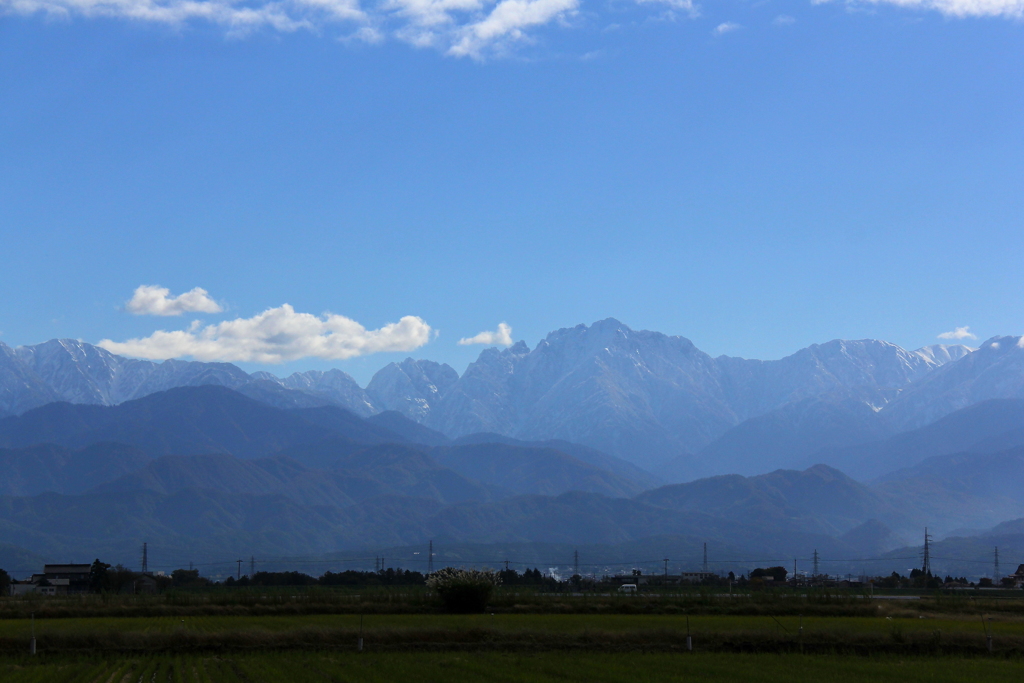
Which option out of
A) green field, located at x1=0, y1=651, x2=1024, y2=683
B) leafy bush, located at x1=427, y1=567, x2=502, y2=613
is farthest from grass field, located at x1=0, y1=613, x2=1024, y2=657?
leafy bush, located at x1=427, y1=567, x2=502, y2=613

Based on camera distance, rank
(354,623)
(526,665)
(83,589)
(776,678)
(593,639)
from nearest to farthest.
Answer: (776,678)
(526,665)
(593,639)
(354,623)
(83,589)

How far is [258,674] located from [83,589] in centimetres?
10764

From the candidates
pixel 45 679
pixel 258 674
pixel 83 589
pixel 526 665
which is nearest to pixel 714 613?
pixel 526 665

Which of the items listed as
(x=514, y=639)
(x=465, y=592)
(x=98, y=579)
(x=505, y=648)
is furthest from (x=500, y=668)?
(x=98, y=579)

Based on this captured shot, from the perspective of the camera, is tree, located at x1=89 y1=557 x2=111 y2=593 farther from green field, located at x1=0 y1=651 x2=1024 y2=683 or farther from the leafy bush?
green field, located at x1=0 y1=651 x2=1024 y2=683

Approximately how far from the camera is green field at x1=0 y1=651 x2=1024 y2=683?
3472cm

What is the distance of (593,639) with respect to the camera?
45.9 meters

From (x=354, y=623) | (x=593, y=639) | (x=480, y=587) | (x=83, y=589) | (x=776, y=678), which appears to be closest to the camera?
(x=776, y=678)

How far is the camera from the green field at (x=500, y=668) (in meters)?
34.7

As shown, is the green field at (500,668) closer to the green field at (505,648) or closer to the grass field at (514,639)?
the green field at (505,648)

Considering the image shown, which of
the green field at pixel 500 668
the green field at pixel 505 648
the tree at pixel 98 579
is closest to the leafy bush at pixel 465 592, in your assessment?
the green field at pixel 505 648

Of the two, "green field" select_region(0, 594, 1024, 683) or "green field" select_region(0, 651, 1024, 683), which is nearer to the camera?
"green field" select_region(0, 651, 1024, 683)

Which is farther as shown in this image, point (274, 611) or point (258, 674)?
point (274, 611)

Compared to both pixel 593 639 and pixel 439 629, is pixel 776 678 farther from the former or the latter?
pixel 439 629
